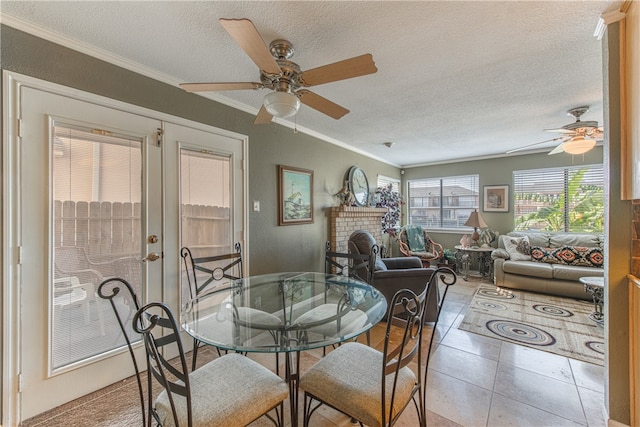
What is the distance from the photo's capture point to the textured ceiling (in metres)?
1.42

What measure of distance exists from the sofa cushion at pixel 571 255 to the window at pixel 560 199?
740mm

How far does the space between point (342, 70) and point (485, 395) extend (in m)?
2.34

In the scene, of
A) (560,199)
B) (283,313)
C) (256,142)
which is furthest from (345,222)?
(560,199)

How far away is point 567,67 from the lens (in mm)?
2004

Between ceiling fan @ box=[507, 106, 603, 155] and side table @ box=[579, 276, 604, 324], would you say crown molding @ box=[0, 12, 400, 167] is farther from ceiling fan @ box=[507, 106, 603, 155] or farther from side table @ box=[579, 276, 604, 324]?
side table @ box=[579, 276, 604, 324]

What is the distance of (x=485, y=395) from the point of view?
1.78m

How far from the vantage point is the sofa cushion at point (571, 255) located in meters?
3.69

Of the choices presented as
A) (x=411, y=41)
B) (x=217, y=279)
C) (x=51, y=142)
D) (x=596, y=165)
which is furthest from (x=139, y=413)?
(x=596, y=165)

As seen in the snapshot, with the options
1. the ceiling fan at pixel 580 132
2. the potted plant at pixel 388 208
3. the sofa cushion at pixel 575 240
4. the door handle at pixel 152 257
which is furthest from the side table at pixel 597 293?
the door handle at pixel 152 257

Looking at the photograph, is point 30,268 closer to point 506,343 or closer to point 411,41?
point 411,41

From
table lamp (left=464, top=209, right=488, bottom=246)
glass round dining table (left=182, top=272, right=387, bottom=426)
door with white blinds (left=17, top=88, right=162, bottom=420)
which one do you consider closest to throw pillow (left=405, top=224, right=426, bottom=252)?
table lamp (left=464, top=209, right=488, bottom=246)

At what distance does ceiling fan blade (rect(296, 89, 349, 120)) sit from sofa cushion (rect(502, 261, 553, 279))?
3.91 metres

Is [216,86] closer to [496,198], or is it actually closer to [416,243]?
[416,243]

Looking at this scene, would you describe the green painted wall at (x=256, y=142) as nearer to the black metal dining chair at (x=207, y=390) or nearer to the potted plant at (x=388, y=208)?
the potted plant at (x=388, y=208)
